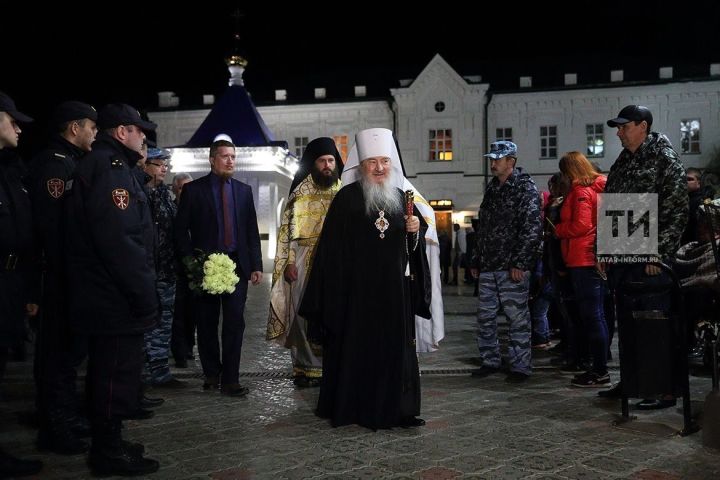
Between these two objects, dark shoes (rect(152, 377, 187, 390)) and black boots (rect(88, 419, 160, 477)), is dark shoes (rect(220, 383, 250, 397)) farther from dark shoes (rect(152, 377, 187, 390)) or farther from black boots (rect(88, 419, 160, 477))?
black boots (rect(88, 419, 160, 477))

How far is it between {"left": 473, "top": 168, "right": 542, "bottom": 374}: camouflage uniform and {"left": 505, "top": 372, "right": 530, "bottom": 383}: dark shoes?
0.04m

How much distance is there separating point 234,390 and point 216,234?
4.79ft

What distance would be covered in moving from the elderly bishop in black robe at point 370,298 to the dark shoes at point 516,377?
176 centimetres

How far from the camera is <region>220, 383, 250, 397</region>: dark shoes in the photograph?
18.9ft

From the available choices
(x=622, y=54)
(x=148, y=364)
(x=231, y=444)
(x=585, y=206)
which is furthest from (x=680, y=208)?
(x=622, y=54)

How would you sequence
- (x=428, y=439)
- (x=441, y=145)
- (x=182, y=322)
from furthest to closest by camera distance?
(x=441, y=145)
(x=182, y=322)
(x=428, y=439)

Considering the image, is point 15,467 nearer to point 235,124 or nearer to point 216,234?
point 216,234

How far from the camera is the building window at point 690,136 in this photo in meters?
36.5

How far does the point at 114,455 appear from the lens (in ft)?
12.4

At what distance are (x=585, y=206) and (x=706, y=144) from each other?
3502 cm

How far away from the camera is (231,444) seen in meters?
4.29

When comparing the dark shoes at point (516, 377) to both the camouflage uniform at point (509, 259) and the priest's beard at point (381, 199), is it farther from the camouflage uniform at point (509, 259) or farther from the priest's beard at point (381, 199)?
the priest's beard at point (381, 199)

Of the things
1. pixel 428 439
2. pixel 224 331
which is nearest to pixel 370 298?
pixel 428 439

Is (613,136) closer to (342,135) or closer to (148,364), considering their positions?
(342,135)
